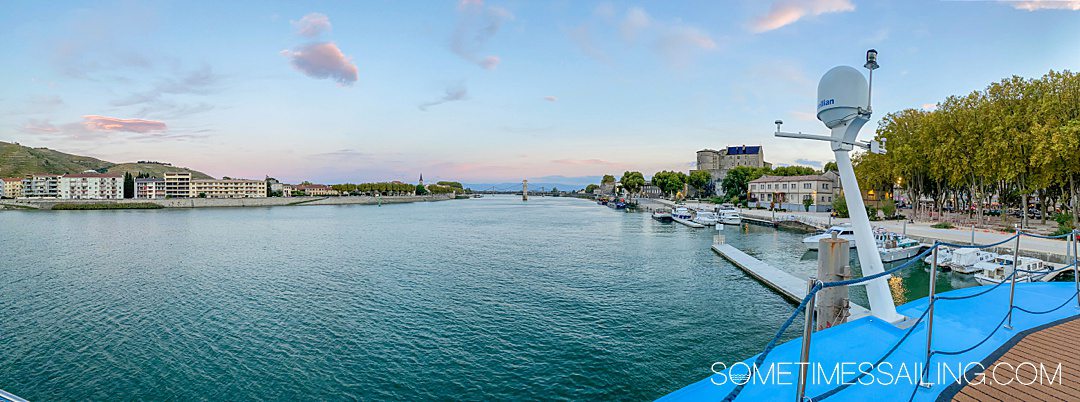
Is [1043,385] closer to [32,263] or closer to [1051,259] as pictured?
[1051,259]

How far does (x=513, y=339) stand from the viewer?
15070 mm

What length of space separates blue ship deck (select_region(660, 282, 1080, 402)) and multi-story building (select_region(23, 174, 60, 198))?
214 m

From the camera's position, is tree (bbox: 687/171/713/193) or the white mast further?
tree (bbox: 687/171/713/193)

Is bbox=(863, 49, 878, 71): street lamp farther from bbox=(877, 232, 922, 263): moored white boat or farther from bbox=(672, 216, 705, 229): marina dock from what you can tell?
bbox=(672, 216, 705, 229): marina dock

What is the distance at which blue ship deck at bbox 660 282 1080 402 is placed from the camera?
5477 millimetres

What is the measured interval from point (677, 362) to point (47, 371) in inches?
683

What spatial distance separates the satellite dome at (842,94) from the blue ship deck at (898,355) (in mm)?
3944

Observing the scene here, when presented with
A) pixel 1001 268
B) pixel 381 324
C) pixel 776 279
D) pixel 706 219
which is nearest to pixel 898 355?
pixel 381 324

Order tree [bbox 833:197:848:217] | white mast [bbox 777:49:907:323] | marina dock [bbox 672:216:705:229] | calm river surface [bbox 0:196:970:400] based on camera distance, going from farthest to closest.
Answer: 1. marina dock [bbox 672:216:705:229]
2. tree [bbox 833:197:848:217]
3. calm river surface [bbox 0:196:970:400]
4. white mast [bbox 777:49:907:323]

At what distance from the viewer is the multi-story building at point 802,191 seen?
72438 mm
